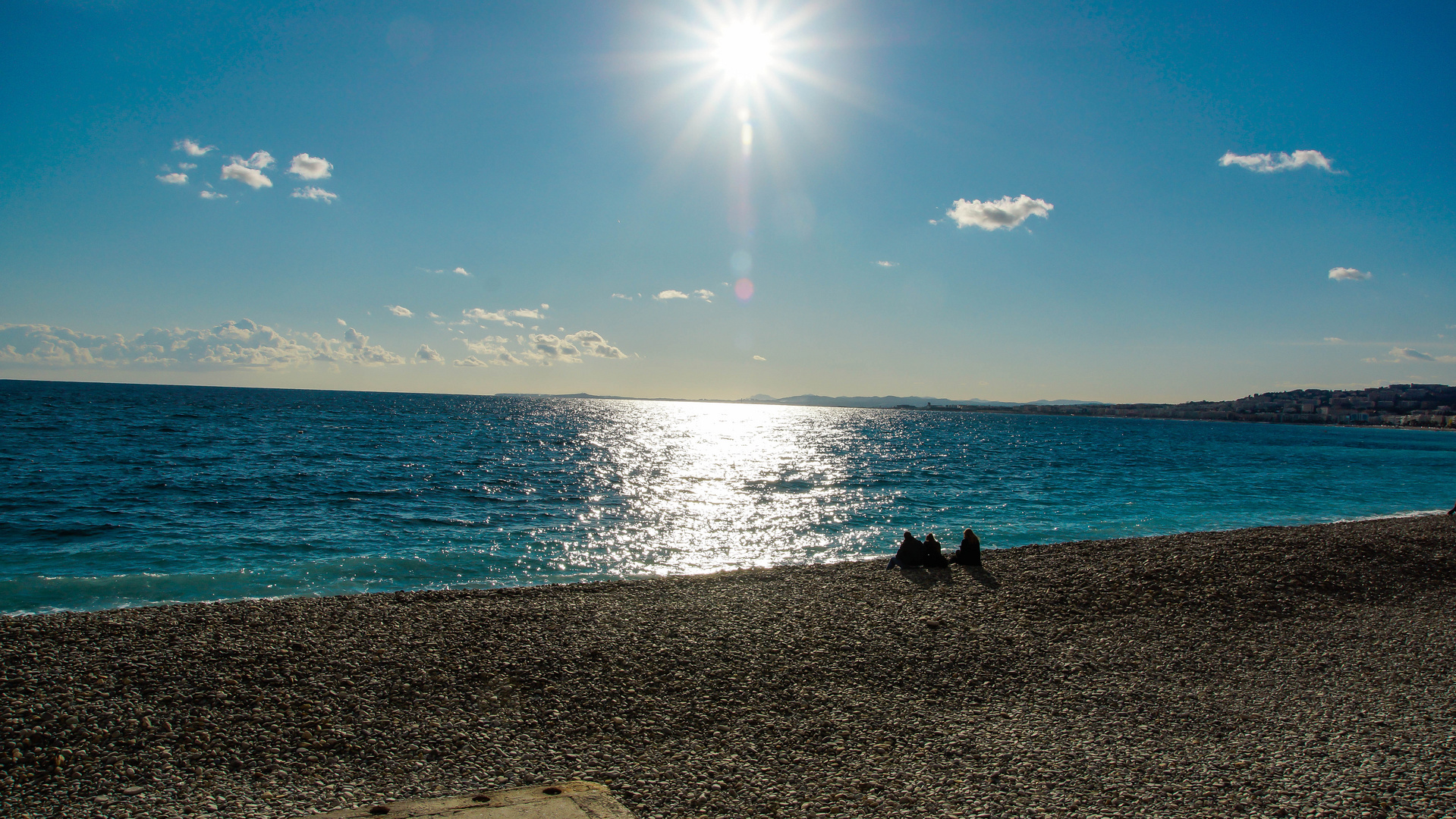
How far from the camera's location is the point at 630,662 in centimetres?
901

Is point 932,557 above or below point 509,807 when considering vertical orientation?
below

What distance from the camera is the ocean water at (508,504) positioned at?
16438 mm

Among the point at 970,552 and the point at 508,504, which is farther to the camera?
the point at 508,504

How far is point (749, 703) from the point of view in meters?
7.82

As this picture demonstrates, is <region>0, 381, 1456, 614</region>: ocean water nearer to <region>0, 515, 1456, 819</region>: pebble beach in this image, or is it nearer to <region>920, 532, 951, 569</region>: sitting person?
<region>920, 532, 951, 569</region>: sitting person

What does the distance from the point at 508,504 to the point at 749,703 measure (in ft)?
69.3

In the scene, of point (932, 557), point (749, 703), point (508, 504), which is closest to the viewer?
point (749, 703)

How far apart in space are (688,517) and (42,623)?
58.4 ft

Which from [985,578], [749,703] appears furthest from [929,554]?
[749,703]

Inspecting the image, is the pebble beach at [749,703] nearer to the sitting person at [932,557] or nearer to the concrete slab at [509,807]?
the concrete slab at [509,807]

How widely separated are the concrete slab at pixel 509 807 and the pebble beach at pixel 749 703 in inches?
19.2

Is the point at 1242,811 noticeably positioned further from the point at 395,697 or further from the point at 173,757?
the point at 173,757

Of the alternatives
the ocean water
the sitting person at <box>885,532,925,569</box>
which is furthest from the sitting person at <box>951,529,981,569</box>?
the ocean water

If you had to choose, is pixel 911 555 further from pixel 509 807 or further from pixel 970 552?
pixel 509 807
